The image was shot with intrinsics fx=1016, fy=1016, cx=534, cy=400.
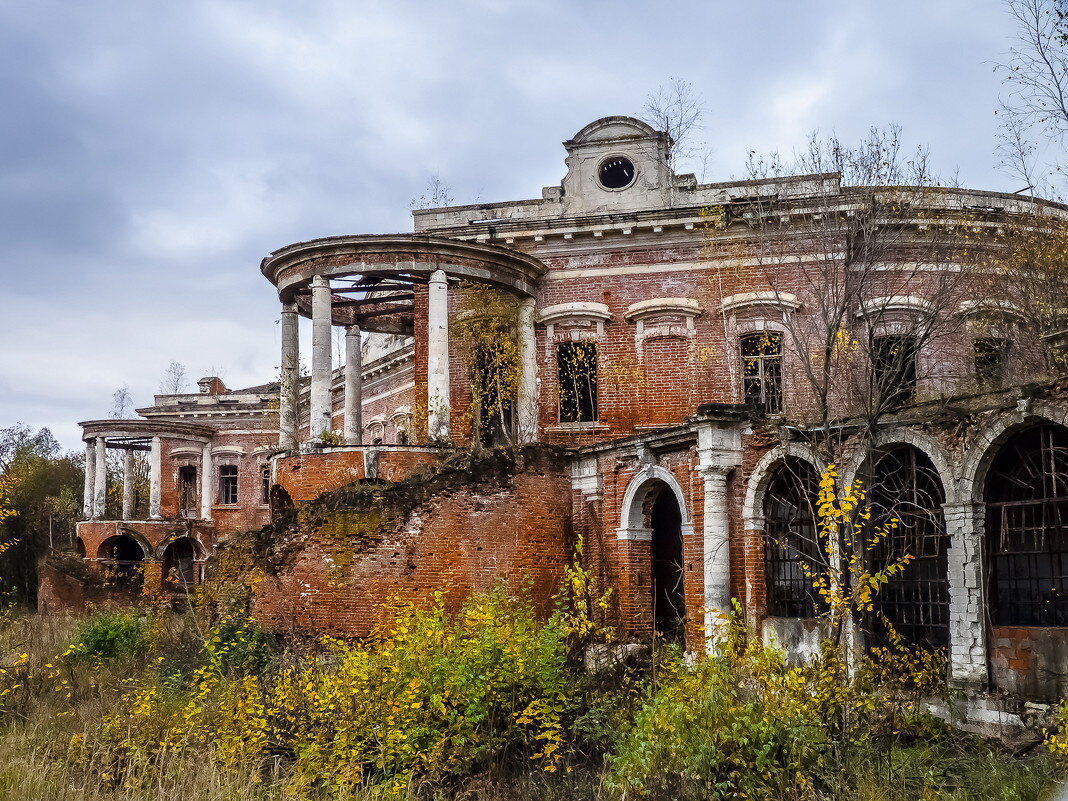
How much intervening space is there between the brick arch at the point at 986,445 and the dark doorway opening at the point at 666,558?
6.59m

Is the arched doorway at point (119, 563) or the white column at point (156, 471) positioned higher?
the white column at point (156, 471)

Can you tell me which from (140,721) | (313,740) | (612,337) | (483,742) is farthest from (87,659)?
(612,337)

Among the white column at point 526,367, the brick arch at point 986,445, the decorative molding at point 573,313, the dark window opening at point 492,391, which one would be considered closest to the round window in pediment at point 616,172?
the decorative molding at point 573,313

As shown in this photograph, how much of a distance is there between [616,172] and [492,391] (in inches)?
232

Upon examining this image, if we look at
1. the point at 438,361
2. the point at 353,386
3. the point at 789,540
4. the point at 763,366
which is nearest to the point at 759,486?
the point at 789,540

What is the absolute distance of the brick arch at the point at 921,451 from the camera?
12141 mm

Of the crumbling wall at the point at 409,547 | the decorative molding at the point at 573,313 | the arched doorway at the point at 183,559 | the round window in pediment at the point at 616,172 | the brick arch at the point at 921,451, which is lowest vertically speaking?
the arched doorway at the point at 183,559

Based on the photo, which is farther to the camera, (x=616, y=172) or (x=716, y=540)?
(x=616, y=172)

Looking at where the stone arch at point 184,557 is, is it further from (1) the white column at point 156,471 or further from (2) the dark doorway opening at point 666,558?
(2) the dark doorway opening at point 666,558

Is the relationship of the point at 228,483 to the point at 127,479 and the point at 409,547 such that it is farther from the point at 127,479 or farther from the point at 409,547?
the point at 409,547

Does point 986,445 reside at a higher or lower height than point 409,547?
higher

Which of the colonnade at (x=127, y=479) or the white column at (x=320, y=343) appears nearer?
the white column at (x=320, y=343)

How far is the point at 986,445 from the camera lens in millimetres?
11766

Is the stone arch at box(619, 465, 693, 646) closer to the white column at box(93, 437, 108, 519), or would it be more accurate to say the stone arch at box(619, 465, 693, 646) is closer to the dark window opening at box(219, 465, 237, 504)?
the white column at box(93, 437, 108, 519)
